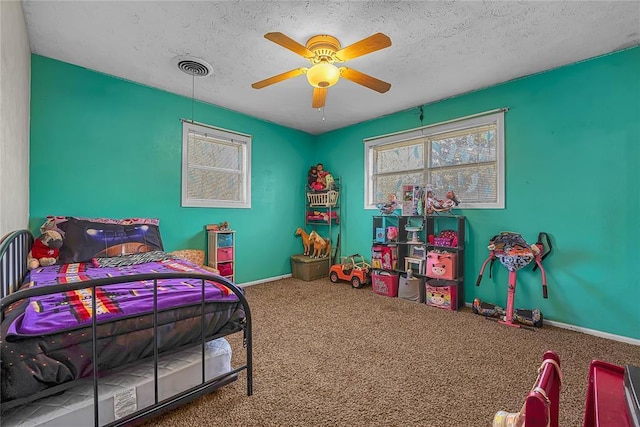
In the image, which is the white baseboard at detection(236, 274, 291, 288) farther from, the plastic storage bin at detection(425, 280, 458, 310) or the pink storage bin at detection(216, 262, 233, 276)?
the plastic storage bin at detection(425, 280, 458, 310)

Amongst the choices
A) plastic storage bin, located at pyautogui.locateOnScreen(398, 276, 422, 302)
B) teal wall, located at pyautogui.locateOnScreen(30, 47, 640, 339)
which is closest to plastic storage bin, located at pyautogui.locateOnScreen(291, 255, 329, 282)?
plastic storage bin, located at pyautogui.locateOnScreen(398, 276, 422, 302)

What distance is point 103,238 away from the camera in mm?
2574

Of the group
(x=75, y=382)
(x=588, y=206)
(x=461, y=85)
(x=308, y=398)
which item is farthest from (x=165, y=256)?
(x=588, y=206)

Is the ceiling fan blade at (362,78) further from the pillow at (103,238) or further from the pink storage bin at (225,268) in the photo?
the pink storage bin at (225,268)

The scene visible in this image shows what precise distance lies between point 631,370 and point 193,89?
390 centimetres

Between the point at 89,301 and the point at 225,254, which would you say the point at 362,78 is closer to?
the point at 89,301

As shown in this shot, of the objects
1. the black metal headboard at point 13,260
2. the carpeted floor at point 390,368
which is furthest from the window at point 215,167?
the carpeted floor at point 390,368

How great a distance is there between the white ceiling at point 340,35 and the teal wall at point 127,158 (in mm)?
232

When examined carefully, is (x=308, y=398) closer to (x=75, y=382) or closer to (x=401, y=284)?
(x=75, y=382)

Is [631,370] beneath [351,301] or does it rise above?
above

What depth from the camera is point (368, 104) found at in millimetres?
3637

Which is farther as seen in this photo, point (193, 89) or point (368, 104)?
point (368, 104)

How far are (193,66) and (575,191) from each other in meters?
3.82

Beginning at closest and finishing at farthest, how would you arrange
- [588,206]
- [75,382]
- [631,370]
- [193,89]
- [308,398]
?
[631,370] < [75,382] < [308,398] < [588,206] < [193,89]
